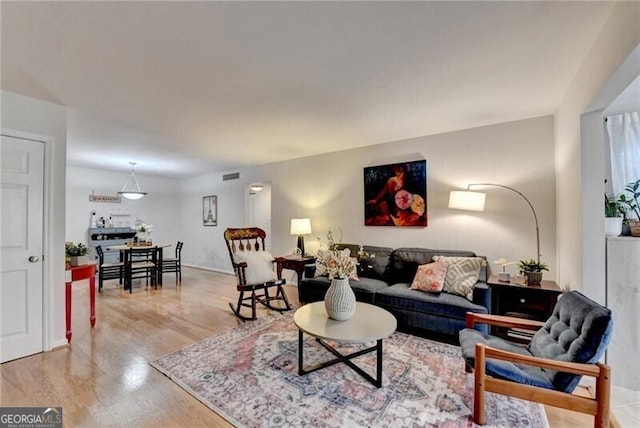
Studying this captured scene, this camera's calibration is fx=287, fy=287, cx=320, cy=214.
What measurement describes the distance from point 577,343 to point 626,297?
881 mm

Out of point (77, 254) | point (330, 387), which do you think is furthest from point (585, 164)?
point (77, 254)

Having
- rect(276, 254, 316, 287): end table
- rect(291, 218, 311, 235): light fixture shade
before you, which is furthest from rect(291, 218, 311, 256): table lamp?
rect(276, 254, 316, 287): end table

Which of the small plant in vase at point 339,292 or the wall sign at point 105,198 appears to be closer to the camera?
the small plant in vase at point 339,292

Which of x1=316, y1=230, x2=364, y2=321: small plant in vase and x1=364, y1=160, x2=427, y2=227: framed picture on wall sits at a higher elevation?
x1=364, y1=160, x2=427, y2=227: framed picture on wall

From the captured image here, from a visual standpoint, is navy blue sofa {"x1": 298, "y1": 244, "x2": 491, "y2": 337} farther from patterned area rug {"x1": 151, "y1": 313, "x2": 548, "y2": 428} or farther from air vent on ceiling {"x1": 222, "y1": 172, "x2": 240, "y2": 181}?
air vent on ceiling {"x1": 222, "y1": 172, "x2": 240, "y2": 181}

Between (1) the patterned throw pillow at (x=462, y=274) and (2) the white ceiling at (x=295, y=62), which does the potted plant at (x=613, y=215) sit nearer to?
(2) the white ceiling at (x=295, y=62)

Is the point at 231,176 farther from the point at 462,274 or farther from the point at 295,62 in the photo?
the point at 462,274

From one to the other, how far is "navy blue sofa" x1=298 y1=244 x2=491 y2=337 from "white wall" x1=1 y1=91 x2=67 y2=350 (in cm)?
263

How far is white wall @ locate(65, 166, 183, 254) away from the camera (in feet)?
20.4

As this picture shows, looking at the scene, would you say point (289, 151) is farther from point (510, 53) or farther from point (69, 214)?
point (69, 214)

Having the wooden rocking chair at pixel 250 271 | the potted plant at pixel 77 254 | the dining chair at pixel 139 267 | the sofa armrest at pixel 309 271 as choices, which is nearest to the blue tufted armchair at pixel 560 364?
the sofa armrest at pixel 309 271

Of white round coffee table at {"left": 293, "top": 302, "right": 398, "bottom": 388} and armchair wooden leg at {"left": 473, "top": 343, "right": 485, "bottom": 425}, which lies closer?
armchair wooden leg at {"left": 473, "top": 343, "right": 485, "bottom": 425}

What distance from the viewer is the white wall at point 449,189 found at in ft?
10.7

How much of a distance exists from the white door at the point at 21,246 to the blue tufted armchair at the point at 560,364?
3.75 meters
